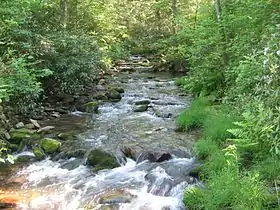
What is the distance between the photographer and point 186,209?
6445 mm

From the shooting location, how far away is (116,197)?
703 cm

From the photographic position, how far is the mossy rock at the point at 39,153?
942 cm

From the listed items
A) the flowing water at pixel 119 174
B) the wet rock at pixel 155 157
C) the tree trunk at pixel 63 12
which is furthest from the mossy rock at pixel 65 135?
the tree trunk at pixel 63 12

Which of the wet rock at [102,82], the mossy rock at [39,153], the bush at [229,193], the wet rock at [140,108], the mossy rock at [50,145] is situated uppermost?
the bush at [229,193]

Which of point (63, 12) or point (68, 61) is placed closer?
point (68, 61)

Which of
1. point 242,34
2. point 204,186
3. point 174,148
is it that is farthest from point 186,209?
point 242,34

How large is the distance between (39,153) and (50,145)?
40cm

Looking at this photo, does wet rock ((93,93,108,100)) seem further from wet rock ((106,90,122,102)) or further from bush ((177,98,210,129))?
bush ((177,98,210,129))

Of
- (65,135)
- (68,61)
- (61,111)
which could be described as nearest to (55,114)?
(61,111)

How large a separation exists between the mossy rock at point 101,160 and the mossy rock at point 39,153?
1348 millimetres

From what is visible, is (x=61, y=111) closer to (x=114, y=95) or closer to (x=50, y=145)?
(x=114, y=95)

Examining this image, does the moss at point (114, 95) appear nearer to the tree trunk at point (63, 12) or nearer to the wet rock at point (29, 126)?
the tree trunk at point (63, 12)

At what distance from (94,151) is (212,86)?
563 centimetres

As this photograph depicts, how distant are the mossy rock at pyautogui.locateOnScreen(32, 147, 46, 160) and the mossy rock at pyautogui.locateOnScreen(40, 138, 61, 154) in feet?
0.42
